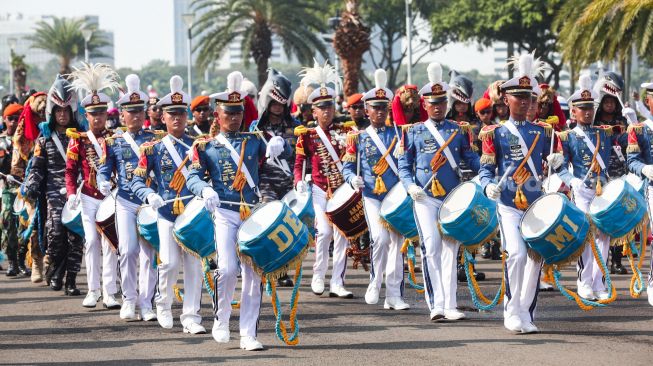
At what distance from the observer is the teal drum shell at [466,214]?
11.1 meters

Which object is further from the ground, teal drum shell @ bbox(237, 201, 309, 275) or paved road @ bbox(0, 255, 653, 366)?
teal drum shell @ bbox(237, 201, 309, 275)

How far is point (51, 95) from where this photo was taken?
550 inches

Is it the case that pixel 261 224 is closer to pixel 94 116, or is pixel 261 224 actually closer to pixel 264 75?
pixel 94 116

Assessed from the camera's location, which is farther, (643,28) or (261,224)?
(643,28)

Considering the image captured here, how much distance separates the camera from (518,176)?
10.8 m

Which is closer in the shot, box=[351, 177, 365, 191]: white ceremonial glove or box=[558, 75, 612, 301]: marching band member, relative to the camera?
box=[351, 177, 365, 191]: white ceremonial glove

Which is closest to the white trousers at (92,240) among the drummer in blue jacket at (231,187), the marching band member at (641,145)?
the drummer in blue jacket at (231,187)

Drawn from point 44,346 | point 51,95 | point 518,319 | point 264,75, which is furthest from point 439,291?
point 264,75

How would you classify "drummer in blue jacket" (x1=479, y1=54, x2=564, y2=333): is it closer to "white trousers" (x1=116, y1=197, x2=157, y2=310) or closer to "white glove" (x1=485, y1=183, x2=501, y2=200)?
"white glove" (x1=485, y1=183, x2=501, y2=200)

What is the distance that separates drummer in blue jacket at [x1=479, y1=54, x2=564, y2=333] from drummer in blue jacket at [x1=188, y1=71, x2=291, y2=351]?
1.89m

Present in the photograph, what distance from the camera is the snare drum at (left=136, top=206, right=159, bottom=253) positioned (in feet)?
38.5

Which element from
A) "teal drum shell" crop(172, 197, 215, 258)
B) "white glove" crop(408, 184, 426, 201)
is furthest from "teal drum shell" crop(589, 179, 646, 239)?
"teal drum shell" crop(172, 197, 215, 258)

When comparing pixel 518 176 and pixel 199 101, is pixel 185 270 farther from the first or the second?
pixel 199 101

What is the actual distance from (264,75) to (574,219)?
36.3 metres
